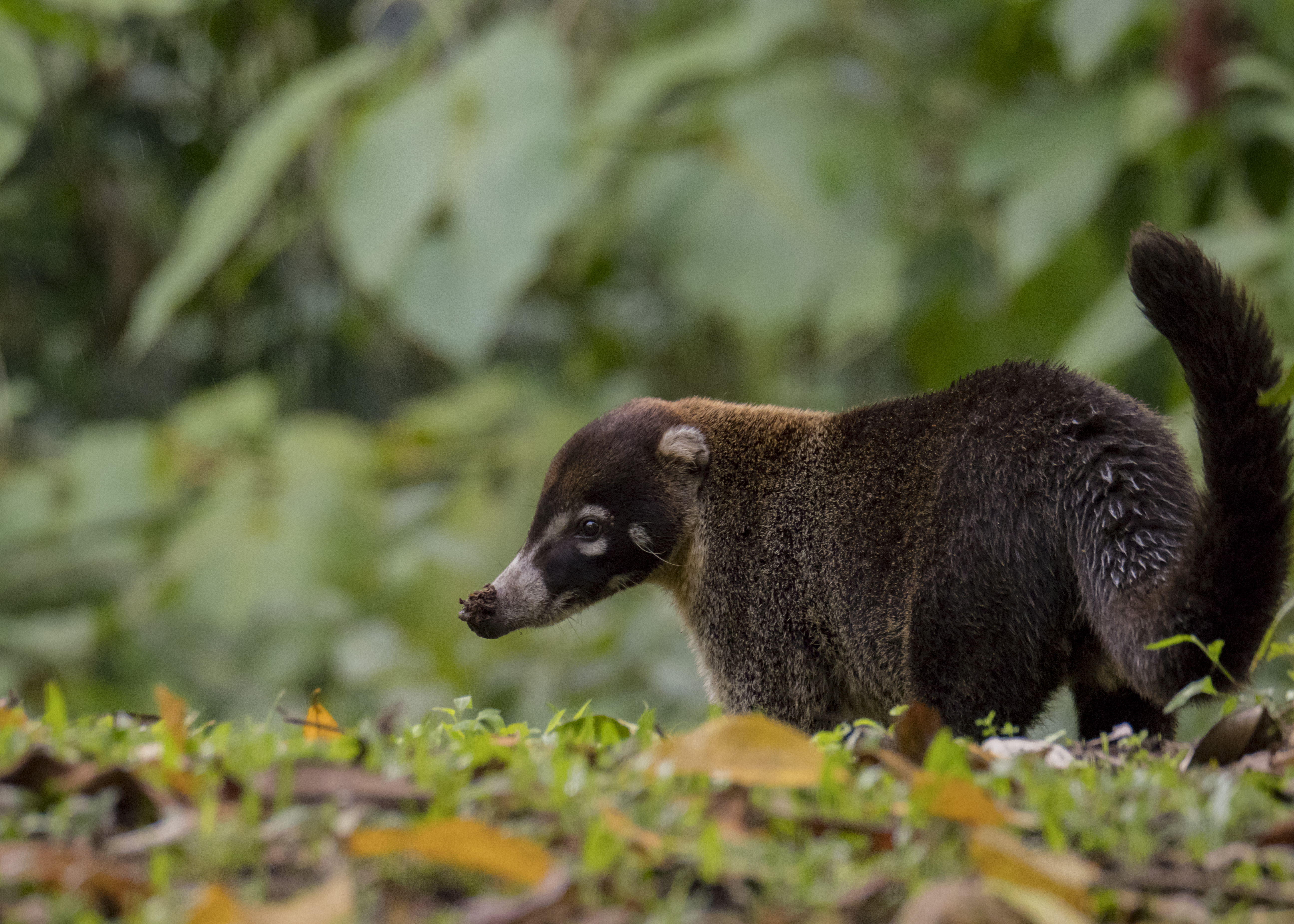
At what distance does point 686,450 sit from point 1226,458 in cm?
139

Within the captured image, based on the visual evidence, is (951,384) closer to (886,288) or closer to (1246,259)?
(1246,259)

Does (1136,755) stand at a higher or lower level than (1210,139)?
lower

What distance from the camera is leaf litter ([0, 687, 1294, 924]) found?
1392 millimetres

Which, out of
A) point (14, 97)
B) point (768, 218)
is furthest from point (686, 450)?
point (14, 97)

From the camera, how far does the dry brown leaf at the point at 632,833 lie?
1.53 meters

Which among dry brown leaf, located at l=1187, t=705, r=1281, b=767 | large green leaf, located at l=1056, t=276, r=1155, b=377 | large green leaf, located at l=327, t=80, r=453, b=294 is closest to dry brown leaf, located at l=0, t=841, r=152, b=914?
dry brown leaf, located at l=1187, t=705, r=1281, b=767

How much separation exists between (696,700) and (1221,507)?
9.70 feet

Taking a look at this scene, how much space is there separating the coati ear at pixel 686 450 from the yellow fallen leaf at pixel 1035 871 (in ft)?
6.43

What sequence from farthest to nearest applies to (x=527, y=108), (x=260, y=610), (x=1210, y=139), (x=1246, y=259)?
(x=260, y=610) → (x=527, y=108) → (x=1210, y=139) → (x=1246, y=259)

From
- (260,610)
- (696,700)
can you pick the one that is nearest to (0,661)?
(260,610)

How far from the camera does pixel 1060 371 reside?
2844 millimetres

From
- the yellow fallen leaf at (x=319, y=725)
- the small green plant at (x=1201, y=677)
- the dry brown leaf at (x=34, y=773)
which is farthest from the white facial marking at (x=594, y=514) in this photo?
the dry brown leaf at (x=34, y=773)

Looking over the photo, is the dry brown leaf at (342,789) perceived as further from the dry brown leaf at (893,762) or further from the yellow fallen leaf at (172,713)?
the dry brown leaf at (893,762)

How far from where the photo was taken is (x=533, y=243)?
474 cm
